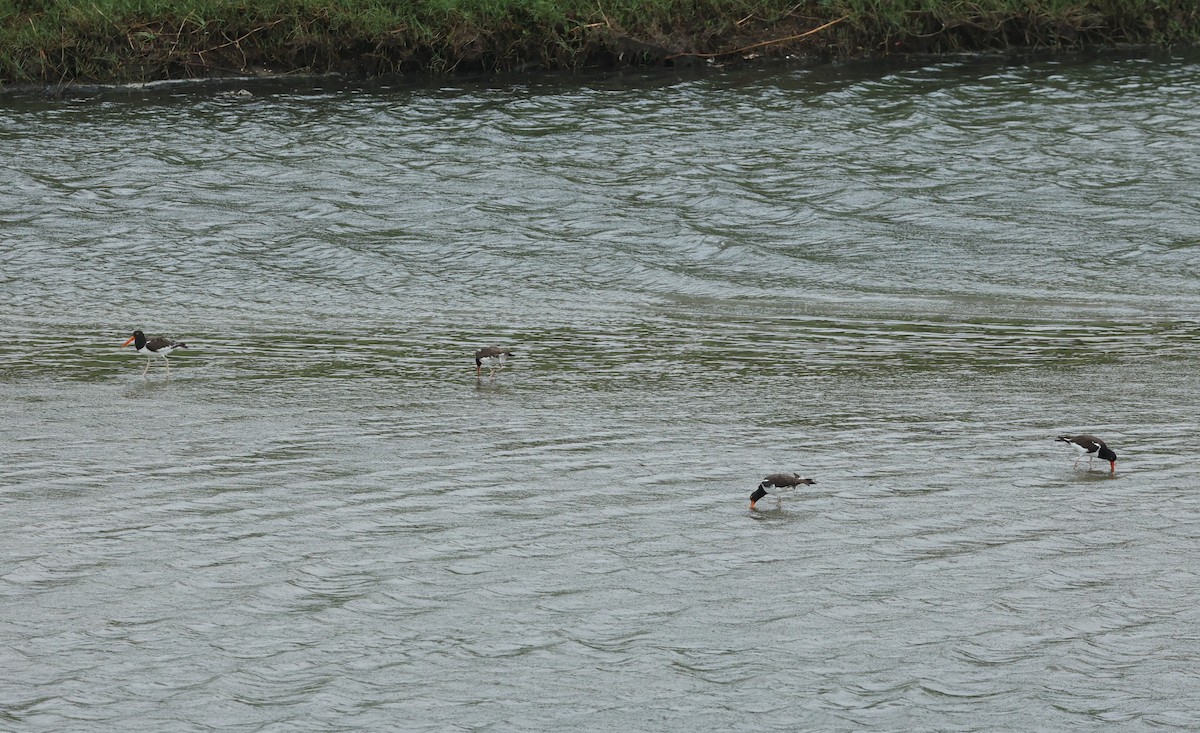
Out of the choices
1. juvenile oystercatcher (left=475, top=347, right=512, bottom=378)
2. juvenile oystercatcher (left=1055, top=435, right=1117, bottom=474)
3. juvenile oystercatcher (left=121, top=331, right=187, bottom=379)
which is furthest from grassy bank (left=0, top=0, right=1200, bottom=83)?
juvenile oystercatcher (left=1055, top=435, right=1117, bottom=474)

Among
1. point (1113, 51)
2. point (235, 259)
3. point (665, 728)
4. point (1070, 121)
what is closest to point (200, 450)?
point (665, 728)

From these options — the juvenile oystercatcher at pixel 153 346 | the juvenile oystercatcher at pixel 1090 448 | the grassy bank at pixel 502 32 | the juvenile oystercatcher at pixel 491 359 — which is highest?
the grassy bank at pixel 502 32

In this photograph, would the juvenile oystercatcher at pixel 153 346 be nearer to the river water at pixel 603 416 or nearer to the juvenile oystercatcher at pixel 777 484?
the river water at pixel 603 416

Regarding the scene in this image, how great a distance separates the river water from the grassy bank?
13.8ft

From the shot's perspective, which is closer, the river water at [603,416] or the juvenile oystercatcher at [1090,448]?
the river water at [603,416]

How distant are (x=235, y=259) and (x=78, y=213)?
444 centimetres

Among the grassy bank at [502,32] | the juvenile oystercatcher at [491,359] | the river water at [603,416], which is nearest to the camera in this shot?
the river water at [603,416]

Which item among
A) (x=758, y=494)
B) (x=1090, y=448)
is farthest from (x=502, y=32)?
(x=758, y=494)

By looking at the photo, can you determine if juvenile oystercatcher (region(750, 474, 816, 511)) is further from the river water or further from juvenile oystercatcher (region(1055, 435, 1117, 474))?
juvenile oystercatcher (region(1055, 435, 1117, 474))

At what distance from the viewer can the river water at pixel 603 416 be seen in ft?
34.3

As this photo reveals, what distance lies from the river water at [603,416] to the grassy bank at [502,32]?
4.22 m

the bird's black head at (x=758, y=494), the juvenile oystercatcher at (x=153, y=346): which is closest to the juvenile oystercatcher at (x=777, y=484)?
the bird's black head at (x=758, y=494)

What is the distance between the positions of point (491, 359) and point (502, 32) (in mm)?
22991

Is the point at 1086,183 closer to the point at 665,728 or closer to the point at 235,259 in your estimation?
the point at 235,259
